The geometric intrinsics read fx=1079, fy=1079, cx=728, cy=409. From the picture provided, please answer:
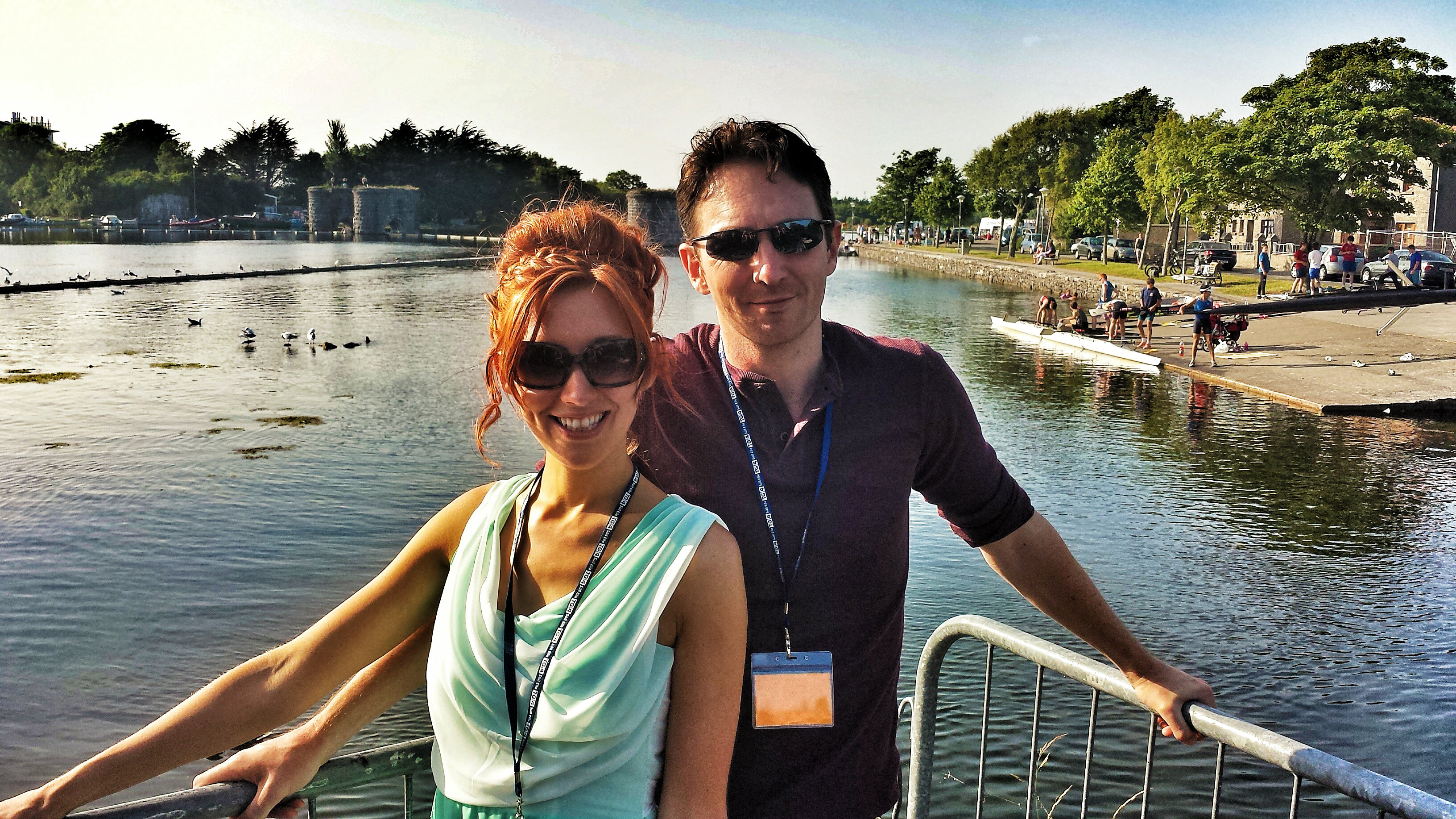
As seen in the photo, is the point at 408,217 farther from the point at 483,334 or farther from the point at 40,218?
the point at 483,334

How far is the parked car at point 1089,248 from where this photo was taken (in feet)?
182

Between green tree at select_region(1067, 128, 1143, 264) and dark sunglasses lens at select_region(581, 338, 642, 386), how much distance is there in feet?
165

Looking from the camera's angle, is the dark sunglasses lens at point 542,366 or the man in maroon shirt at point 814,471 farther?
the man in maroon shirt at point 814,471

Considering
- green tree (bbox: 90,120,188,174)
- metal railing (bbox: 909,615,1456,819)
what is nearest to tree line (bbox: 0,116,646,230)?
green tree (bbox: 90,120,188,174)

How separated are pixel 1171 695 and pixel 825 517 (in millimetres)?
806

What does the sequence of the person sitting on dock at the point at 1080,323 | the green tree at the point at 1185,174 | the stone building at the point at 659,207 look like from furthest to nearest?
1. the stone building at the point at 659,207
2. the green tree at the point at 1185,174
3. the person sitting on dock at the point at 1080,323

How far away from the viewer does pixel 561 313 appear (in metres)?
1.68

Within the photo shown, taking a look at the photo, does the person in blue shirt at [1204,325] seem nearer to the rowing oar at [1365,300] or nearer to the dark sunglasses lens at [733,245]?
the rowing oar at [1365,300]

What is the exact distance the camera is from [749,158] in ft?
7.22

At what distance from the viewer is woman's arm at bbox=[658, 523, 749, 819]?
153 centimetres

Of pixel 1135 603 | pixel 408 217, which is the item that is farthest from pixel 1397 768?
pixel 408 217

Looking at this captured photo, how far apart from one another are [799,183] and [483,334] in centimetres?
2913

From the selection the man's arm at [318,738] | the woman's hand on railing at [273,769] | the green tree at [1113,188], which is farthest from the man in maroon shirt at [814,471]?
the green tree at [1113,188]

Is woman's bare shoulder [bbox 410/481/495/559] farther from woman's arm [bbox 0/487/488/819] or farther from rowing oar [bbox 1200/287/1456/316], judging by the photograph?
rowing oar [bbox 1200/287/1456/316]
